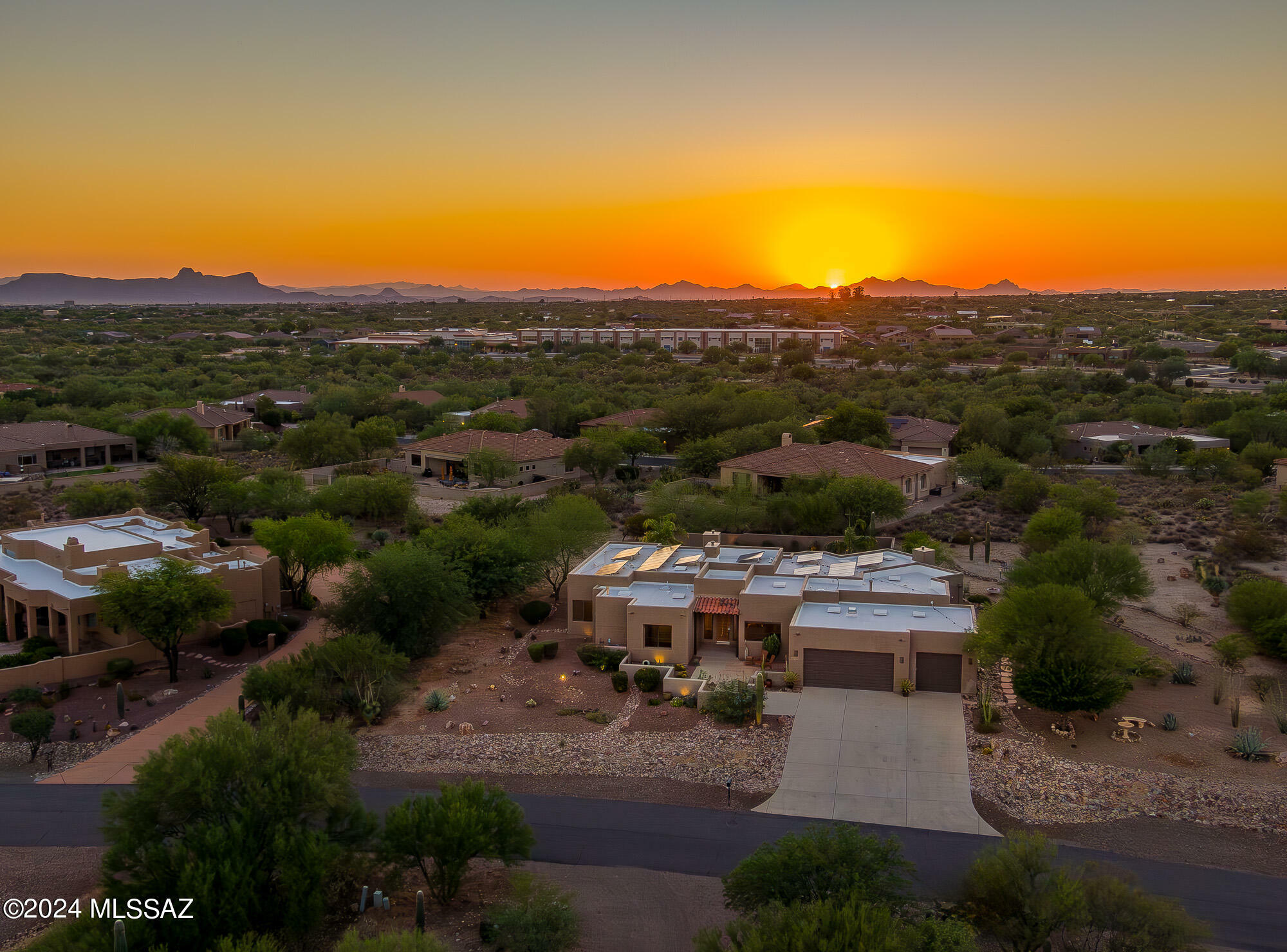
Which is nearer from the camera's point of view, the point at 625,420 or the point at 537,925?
the point at 537,925

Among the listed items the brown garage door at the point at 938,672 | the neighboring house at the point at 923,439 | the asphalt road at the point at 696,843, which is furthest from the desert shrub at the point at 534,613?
the neighboring house at the point at 923,439

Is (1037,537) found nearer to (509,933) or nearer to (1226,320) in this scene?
(509,933)

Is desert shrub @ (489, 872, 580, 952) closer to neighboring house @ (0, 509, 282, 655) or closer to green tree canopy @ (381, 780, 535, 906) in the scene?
green tree canopy @ (381, 780, 535, 906)

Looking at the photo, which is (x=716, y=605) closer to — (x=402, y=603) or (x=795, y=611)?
(x=795, y=611)

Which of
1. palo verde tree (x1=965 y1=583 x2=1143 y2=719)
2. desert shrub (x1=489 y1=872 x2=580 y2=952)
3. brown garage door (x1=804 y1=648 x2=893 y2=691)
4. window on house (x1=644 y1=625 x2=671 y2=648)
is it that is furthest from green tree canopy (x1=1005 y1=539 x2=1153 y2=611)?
desert shrub (x1=489 y1=872 x2=580 y2=952)

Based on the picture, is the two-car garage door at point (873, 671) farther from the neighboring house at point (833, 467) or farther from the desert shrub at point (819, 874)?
the neighboring house at point (833, 467)

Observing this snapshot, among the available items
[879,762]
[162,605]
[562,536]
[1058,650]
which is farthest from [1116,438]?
[162,605]
